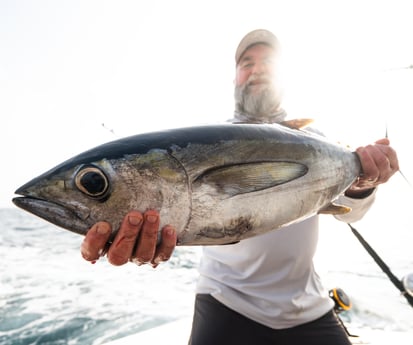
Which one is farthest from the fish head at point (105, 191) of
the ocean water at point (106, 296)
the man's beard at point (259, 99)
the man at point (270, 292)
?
the ocean water at point (106, 296)

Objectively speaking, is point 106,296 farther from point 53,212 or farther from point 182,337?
point 53,212

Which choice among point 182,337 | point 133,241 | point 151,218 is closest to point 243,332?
point 133,241

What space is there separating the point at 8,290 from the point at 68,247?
21.0 ft

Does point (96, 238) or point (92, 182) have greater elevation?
point (92, 182)

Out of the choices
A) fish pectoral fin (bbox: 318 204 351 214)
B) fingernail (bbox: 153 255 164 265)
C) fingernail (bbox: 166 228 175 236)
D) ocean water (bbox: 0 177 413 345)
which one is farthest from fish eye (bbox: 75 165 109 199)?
ocean water (bbox: 0 177 413 345)

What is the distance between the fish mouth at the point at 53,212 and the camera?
1.23 meters

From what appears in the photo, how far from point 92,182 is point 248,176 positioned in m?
0.68

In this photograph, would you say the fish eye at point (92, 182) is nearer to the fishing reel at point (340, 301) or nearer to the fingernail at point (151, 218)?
the fingernail at point (151, 218)

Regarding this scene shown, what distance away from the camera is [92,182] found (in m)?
1.26

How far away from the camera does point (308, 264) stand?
2.82 metres

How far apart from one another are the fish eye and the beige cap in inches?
130

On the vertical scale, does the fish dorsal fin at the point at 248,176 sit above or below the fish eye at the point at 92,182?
below

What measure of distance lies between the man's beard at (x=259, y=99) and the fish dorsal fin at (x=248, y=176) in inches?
87.0

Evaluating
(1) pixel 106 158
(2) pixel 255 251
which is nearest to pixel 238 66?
(2) pixel 255 251
